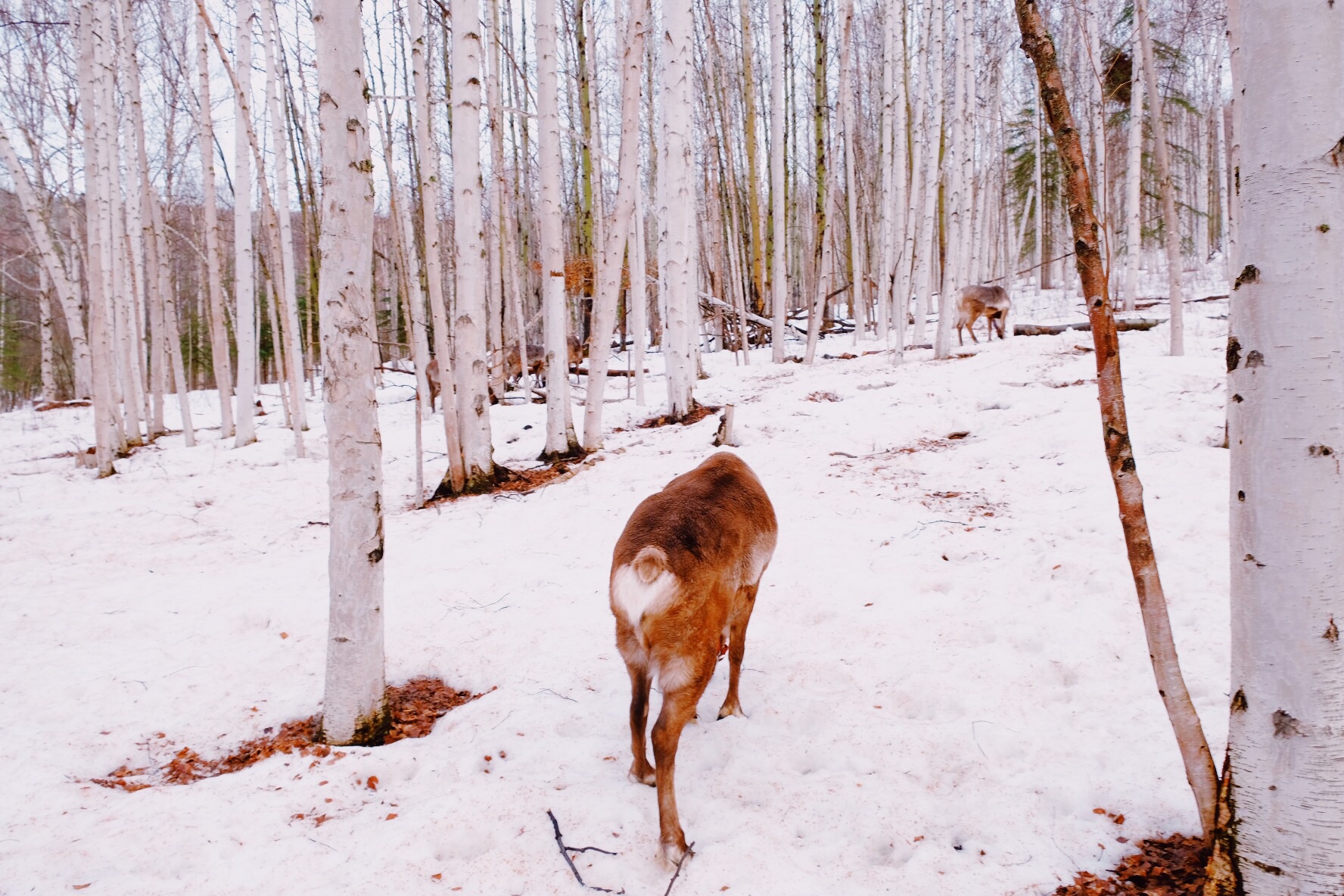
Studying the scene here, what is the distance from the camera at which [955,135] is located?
1344cm

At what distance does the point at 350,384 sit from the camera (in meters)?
3.24

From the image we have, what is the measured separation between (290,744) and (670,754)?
81.7 inches

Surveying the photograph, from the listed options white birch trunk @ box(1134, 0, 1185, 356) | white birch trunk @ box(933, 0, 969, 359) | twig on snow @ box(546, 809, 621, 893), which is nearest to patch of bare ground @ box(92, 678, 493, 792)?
twig on snow @ box(546, 809, 621, 893)

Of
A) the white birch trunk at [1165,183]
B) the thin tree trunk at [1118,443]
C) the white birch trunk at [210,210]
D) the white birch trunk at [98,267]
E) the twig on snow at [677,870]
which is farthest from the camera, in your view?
the white birch trunk at [210,210]

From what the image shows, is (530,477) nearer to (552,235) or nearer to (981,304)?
(552,235)

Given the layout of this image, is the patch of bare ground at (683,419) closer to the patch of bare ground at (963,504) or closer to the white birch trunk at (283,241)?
the patch of bare ground at (963,504)

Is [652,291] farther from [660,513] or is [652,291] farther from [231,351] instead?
[660,513]

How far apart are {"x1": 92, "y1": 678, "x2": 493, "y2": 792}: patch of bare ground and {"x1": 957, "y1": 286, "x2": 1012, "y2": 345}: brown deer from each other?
13.1 meters

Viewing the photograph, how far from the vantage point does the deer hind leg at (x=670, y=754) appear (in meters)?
2.53

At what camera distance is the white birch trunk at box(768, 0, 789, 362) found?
1373cm

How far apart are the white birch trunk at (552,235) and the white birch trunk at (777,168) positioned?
6541 mm

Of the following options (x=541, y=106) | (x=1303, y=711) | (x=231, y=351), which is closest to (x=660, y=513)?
(x=1303, y=711)

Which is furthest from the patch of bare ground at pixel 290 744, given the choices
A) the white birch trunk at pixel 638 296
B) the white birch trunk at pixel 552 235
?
the white birch trunk at pixel 638 296

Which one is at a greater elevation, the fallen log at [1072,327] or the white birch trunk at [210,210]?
the white birch trunk at [210,210]
